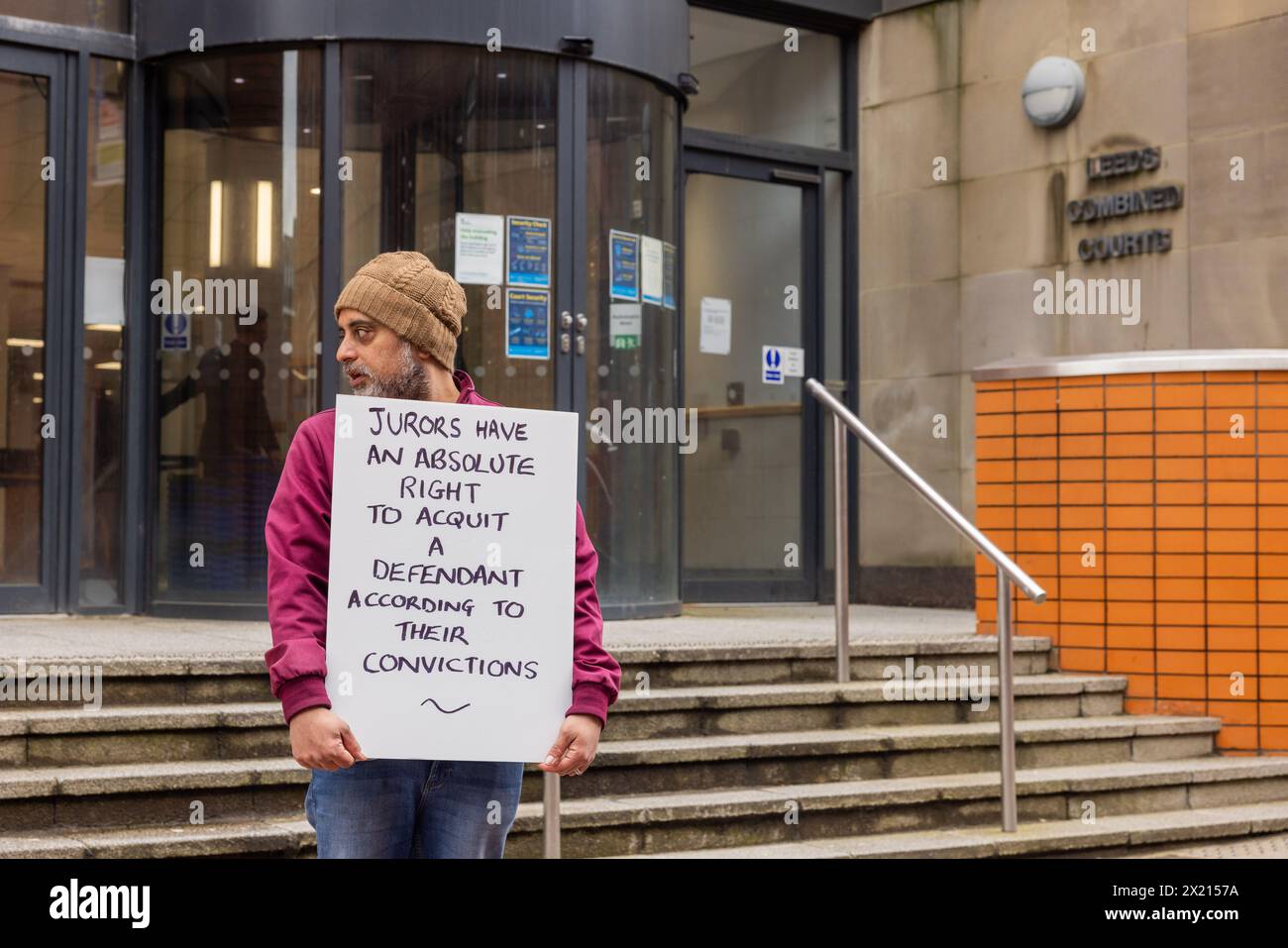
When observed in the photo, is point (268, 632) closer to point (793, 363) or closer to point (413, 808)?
point (793, 363)

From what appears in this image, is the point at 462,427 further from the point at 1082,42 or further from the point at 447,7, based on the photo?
the point at 1082,42

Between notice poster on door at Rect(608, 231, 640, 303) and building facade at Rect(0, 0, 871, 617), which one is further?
notice poster on door at Rect(608, 231, 640, 303)

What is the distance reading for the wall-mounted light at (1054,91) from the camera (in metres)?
9.59

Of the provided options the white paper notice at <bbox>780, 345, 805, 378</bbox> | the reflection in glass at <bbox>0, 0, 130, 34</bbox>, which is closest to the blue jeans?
the reflection in glass at <bbox>0, 0, 130, 34</bbox>

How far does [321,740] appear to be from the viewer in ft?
9.02

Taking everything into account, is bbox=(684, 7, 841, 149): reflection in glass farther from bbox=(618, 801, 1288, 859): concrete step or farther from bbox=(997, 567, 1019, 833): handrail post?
bbox=(618, 801, 1288, 859): concrete step

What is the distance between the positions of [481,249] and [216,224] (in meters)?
1.21

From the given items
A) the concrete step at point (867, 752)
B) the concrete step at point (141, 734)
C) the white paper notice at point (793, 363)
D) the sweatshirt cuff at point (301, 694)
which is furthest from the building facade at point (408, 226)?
the sweatshirt cuff at point (301, 694)

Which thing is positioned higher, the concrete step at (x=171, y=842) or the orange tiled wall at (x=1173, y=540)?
the orange tiled wall at (x=1173, y=540)

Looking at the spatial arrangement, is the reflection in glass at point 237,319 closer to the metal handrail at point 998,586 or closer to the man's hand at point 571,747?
the metal handrail at point 998,586

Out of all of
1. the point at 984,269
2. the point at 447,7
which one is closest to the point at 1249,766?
the point at 984,269

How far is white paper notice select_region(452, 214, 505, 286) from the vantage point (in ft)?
26.6

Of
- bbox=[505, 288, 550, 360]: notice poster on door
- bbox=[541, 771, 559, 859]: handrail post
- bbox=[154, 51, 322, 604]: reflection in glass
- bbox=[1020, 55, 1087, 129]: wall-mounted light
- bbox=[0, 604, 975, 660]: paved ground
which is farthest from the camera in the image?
bbox=[1020, 55, 1087, 129]: wall-mounted light

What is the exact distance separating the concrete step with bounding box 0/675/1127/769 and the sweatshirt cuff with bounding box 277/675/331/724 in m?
2.66
